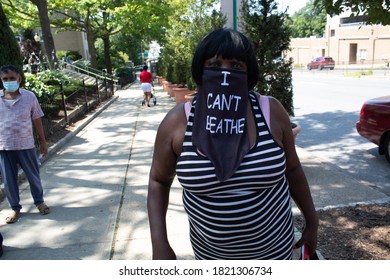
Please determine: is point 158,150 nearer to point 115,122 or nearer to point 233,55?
point 233,55

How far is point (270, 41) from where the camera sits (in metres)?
5.83

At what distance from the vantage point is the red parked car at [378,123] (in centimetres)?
612

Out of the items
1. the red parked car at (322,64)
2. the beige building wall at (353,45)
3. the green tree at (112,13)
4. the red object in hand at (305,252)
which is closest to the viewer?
the red object in hand at (305,252)

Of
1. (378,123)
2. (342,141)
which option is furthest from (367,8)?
(342,141)

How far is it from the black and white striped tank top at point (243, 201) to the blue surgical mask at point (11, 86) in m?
3.11

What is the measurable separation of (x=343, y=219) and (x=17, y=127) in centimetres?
371

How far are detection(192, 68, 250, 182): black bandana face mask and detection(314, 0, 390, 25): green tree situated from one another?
2.80 metres

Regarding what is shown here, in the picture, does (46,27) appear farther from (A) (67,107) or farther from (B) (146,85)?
(A) (67,107)

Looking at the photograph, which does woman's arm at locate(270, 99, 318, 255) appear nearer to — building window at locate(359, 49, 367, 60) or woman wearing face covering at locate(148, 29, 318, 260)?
woman wearing face covering at locate(148, 29, 318, 260)

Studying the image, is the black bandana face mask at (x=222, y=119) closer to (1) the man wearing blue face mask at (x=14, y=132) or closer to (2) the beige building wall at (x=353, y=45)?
(1) the man wearing blue face mask at (x=14, y=132)

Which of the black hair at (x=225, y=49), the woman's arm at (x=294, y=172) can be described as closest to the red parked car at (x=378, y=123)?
the woman's arm at (x=294, y=172)

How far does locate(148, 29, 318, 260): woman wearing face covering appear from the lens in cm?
142

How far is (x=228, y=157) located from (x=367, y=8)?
318 centimetres

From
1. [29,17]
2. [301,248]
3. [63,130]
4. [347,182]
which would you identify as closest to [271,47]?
[347,182]
